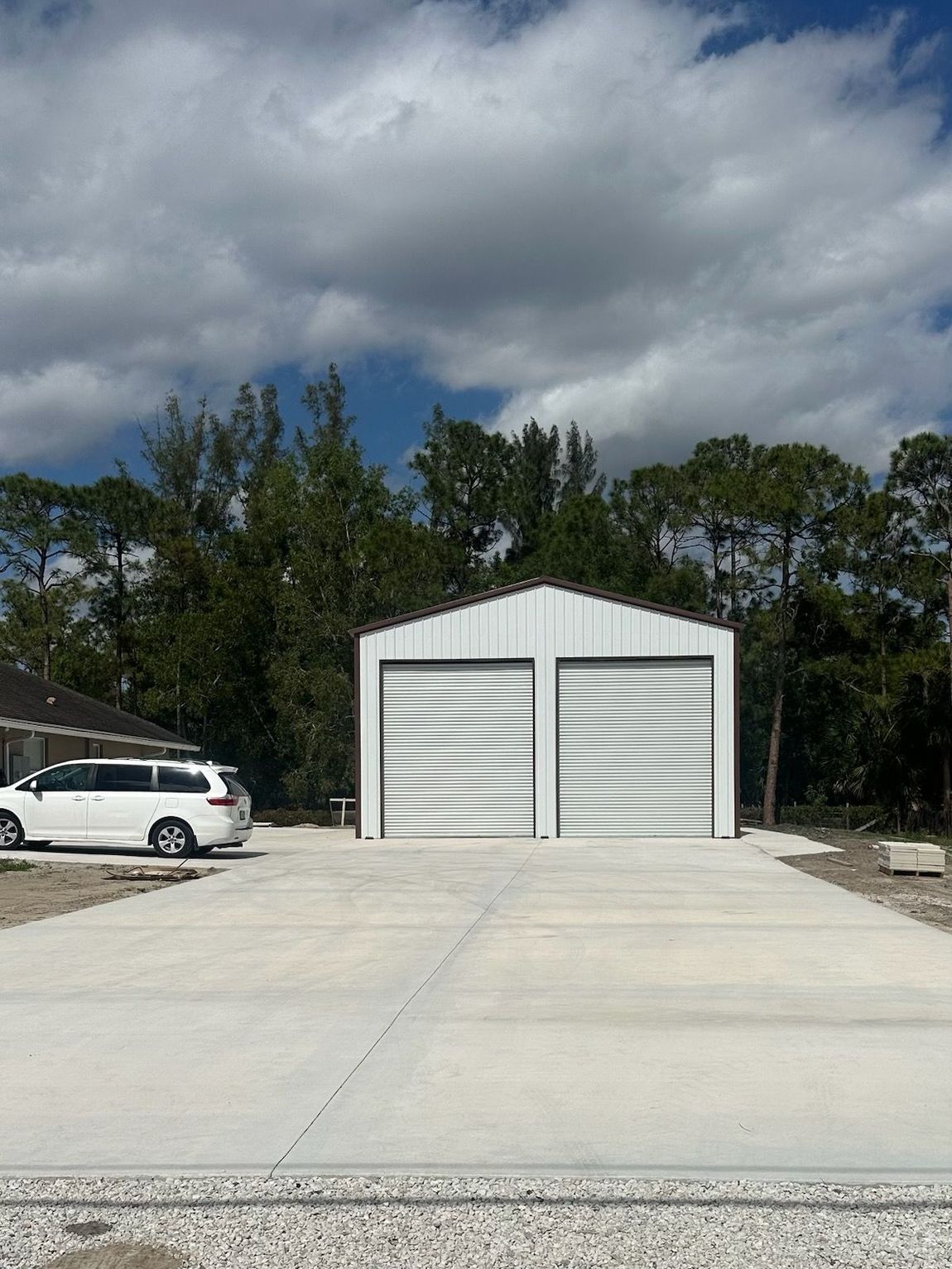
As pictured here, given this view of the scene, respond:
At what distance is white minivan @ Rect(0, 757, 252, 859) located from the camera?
2055 centimetres

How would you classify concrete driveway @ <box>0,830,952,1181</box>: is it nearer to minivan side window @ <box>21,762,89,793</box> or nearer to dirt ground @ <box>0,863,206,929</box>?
dirt ground @ <box>0,863,206,929</box>

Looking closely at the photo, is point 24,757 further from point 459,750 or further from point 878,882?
point 878,882

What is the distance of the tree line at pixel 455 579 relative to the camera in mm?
46406

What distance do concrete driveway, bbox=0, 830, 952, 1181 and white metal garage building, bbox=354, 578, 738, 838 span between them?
41.0 feet

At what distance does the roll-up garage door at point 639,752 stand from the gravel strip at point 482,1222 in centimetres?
2179

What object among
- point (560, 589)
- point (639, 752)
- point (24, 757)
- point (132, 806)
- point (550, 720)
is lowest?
point (132, 806)

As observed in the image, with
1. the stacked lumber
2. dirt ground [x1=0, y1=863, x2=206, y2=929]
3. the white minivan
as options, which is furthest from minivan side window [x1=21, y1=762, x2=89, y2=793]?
the stacked lumber

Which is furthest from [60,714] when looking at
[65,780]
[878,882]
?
[878,882]

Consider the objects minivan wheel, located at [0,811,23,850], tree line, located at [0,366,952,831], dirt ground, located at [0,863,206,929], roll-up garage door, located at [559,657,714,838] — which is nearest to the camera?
dirt ground, located at [0,863,206,929]

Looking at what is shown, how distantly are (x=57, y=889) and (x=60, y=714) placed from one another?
16.6 meters

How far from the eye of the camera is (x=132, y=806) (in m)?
20.7

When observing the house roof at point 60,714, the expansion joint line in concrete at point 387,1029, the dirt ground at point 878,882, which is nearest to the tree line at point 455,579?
the house roof at point 60,714

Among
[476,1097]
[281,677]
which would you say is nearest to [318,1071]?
[476,1097]

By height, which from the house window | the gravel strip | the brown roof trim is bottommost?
the gravel strip
